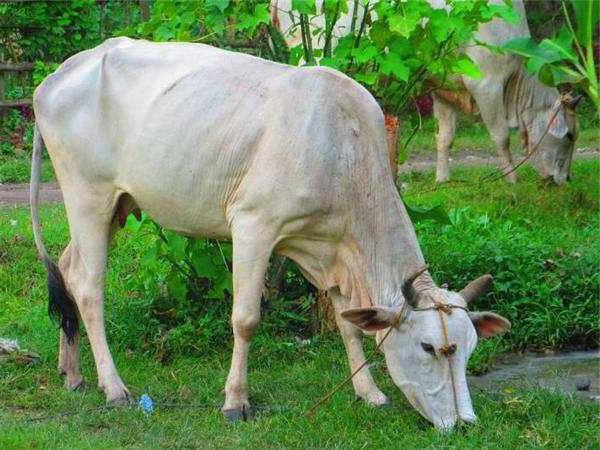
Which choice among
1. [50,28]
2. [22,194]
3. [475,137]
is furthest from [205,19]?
[475,137]

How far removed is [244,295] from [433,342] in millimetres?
994

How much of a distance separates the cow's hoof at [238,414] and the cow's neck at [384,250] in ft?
2.73

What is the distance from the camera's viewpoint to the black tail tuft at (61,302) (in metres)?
6.97

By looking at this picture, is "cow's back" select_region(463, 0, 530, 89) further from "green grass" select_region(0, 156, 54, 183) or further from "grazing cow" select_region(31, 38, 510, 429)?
"grazing cow" select_region(31, 38, 510, 429)

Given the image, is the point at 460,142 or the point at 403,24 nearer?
the point at 403,24

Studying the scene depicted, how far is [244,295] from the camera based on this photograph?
245 inches

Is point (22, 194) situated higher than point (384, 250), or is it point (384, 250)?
point (384, 250)

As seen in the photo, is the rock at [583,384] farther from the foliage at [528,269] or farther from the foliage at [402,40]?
the foliage at [402,40]

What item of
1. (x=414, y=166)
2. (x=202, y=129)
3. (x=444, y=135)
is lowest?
(x=414, y=166)

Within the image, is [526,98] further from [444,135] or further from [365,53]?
[365,53]

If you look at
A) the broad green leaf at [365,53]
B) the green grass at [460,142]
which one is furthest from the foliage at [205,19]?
the green grass at [460,142]

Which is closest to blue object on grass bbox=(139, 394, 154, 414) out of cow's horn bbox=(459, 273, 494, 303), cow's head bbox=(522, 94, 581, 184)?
cow's horn bbox=(459, 273, 494, 303)

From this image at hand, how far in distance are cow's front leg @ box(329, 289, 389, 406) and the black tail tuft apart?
151cm

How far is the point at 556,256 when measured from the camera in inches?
343
